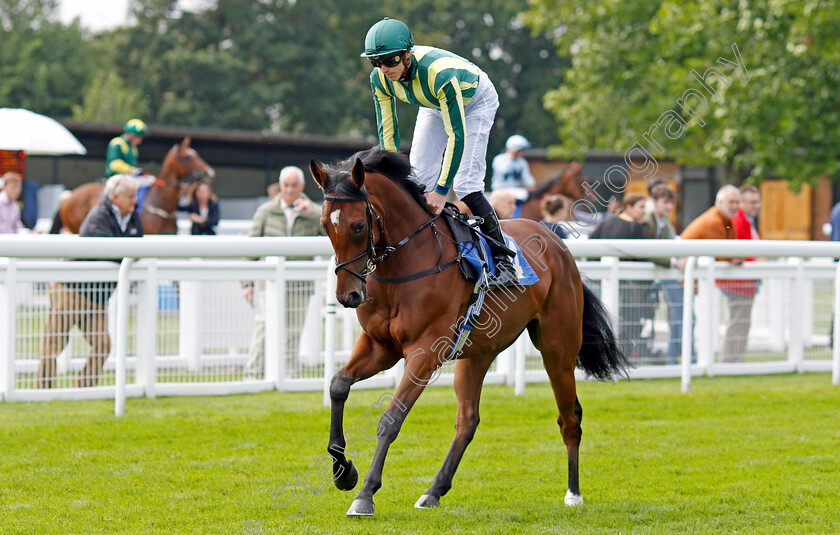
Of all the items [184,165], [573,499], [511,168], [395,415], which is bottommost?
[573,499]

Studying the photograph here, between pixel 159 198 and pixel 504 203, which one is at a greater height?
pixel 159 198

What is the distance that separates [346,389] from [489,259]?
0.96 m

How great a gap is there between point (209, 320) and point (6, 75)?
1323 inches

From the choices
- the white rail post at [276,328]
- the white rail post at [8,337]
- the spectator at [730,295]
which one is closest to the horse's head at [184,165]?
the white rail post at [276,328]

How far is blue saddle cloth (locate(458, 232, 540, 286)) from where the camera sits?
464cm


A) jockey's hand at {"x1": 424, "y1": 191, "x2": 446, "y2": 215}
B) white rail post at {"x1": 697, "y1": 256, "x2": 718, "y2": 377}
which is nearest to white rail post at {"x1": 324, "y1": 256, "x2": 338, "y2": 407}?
jockey's hand at {"x1": 424, "y1": 191, "x2": 446, "y2": 215}

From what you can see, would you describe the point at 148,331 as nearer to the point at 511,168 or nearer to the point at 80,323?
the point at 80,323

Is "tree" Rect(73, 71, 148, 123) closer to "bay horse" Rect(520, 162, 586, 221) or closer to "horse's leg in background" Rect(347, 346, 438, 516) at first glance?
"bay horse" Rect(520, 162, 586, 221)

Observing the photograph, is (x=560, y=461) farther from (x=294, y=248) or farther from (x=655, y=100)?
(x=655, y=100)

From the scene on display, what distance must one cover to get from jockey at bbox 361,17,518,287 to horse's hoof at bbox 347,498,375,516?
1.16 metres

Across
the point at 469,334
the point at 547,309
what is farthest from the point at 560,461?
the point at 469,334

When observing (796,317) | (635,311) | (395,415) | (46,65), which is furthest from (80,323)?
(46,65)

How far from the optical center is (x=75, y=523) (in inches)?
164

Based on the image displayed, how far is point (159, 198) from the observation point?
12.6 metres
